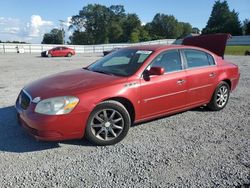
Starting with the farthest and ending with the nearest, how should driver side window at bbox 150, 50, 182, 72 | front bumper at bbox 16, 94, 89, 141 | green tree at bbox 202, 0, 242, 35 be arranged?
1. green tree at bbox 202, 0, 242, 35
2. driver side window at bbox 150, 50, 182, 72
3. front bumper at bbox 16, 94, 89, 141

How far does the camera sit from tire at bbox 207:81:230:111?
641 centimetres

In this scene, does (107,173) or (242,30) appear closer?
(107,173)

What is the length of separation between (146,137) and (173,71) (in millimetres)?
1354

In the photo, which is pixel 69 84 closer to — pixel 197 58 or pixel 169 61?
pixel 169 61

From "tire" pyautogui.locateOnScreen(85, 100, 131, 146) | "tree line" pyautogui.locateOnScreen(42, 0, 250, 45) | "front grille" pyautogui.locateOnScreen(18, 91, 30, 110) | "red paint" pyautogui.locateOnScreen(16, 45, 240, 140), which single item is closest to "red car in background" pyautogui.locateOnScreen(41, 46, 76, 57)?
"red paint" pyautogui.locateOnScreen(16, 45, 240, 140)

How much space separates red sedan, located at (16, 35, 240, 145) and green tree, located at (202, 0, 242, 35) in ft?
304

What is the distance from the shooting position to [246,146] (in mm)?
4617

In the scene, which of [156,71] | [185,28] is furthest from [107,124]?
[185,28]

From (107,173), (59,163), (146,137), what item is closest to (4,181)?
(59,163)

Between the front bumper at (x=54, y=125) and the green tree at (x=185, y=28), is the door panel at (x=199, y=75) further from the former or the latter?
the green tree at (x=185, y=28)

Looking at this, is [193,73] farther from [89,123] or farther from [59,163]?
[59,163]

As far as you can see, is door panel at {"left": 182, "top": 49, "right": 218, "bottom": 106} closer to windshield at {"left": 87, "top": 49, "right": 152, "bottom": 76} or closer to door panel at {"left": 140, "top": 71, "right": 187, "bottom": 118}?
door panel at {"left": 140, "top": 71, "right": 187, "bottom": 118}

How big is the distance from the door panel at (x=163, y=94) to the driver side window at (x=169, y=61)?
12 cm

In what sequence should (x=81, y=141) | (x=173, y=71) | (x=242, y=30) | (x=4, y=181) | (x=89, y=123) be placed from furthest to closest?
(x=242, y=30) < (x=173, y=71) < (x=81, y=141) < (x=89, y=123) < (x=4, y=181)
